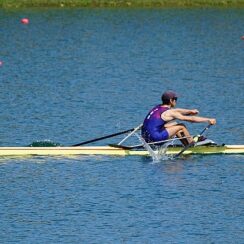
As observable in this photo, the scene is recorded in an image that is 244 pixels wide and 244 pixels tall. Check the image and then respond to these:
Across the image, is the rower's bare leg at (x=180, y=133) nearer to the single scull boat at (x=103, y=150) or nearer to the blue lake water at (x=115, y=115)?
the single scull boat at (x=103, y=150)

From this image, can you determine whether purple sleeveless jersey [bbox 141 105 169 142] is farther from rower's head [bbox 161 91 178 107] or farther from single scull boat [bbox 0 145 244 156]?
single scull boat [bbox 0 145 244 156]

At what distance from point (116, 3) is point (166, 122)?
41183 millimetres

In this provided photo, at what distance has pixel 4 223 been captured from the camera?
26.3 m

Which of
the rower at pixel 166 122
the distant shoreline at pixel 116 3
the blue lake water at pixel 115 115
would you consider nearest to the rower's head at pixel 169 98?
the rower at pixel 166 122

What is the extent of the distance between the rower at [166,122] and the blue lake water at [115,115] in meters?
0.59

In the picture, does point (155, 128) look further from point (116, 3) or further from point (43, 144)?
point (116, 3)

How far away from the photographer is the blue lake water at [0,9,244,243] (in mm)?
26391

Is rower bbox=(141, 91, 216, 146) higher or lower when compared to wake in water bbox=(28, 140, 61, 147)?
higher

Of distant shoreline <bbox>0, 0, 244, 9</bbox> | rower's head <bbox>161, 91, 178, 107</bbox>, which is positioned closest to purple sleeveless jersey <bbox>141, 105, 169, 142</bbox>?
rower's head <bbox>161, 91, 178, 107</bbox>

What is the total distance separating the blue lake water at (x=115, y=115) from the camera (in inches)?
1039

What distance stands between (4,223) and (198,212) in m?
3.94

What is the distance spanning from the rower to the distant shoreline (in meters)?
40.3

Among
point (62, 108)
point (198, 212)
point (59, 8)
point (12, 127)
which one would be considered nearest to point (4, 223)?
point (198, 212)

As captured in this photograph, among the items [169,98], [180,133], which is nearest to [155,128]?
[180,133]
